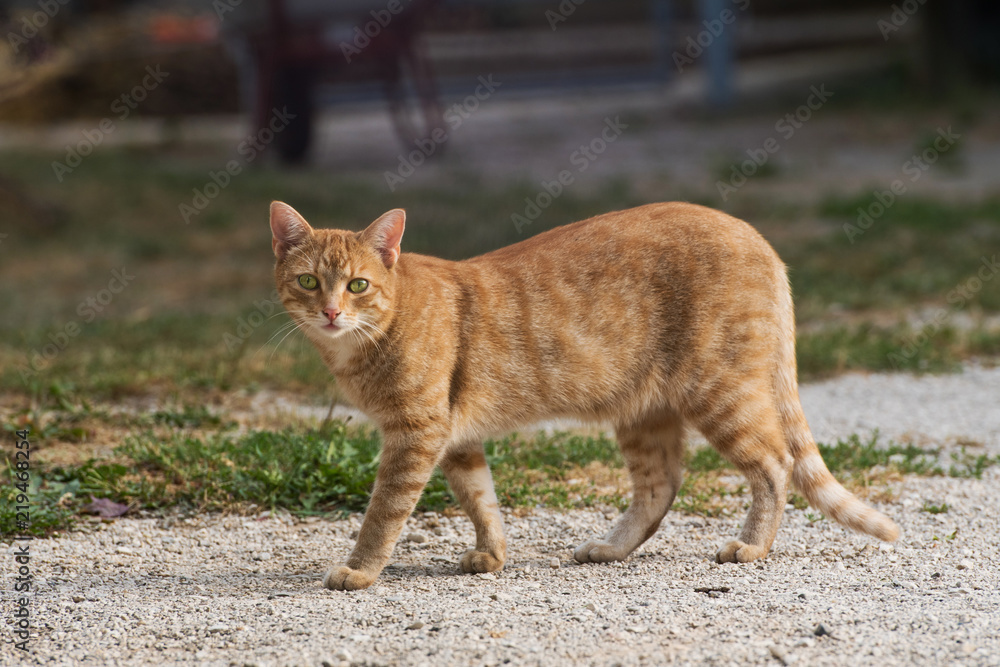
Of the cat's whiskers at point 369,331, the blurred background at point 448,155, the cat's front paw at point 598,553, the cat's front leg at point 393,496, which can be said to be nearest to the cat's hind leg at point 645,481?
the cat's front paw at point 598,553

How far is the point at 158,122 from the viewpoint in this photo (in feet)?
54.5

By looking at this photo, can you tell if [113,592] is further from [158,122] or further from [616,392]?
[158,122]

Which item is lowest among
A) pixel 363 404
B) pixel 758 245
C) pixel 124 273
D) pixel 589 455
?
pixel 124 273

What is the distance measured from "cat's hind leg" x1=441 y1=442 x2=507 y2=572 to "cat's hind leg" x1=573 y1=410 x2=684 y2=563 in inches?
12.4

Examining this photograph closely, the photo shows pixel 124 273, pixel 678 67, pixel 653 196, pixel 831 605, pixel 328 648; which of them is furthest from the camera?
pixel 678 67

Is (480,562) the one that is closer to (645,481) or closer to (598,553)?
(598,553)

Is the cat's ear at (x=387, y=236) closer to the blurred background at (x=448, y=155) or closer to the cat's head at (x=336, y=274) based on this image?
the cat's head at (x=336, y=274)

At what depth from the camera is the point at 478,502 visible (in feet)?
12.6

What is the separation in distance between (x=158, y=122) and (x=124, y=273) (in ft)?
25.9

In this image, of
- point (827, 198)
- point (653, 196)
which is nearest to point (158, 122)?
point (653, 196)

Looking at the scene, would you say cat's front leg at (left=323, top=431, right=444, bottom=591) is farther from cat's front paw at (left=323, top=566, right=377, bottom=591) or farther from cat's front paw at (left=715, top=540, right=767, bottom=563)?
cat's front paw at (left=715, top=540, right=767, bottom=563)

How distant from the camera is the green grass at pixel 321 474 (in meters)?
4.33

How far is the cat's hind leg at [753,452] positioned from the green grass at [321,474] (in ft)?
1.82

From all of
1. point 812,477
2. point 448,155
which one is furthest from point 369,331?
point 448,155
